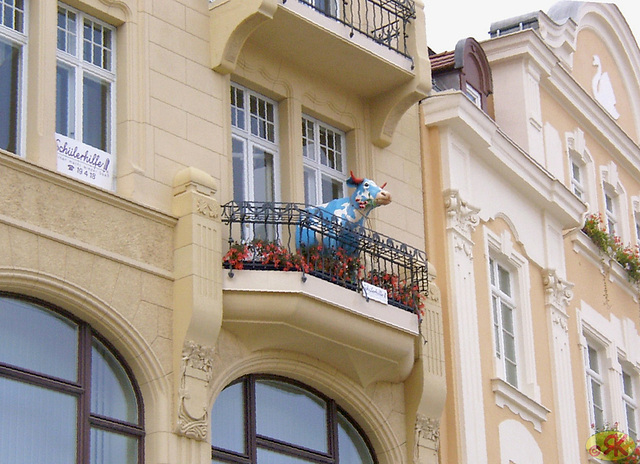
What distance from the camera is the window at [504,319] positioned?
2230 centimetres

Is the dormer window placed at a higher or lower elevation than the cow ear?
higher

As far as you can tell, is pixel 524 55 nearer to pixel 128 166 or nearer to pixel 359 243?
pixel 359 243

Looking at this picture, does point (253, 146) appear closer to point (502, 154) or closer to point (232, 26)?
point (232, 26)

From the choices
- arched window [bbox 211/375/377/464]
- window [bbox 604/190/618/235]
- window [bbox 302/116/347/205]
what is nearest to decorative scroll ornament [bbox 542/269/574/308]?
window [bbox 604/190/618/235]

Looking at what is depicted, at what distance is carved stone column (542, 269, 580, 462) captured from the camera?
909 inches

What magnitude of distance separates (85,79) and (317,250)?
3.07 metres

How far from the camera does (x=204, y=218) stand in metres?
17.4

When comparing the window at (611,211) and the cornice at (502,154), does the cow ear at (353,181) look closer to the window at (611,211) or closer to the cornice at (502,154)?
the cornice at (502,154)

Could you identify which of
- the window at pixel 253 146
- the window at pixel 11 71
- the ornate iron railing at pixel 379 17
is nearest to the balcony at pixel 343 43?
the ornate iron railing at pixel 379 17

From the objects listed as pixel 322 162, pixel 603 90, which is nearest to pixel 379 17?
pixel 322 162

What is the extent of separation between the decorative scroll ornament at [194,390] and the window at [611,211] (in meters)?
12.8

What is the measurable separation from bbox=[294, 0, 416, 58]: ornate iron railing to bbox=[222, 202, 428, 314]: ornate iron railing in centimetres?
258

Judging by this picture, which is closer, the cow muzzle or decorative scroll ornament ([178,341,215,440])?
decorative scroll ornament ([178,341,215,440])

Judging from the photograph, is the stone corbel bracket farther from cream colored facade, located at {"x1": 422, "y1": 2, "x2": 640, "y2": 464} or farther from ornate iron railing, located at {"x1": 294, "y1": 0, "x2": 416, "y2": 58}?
cream colored facade, located at {"x1": 422, "y1": 2, "x2": 640, "y2": 464}
